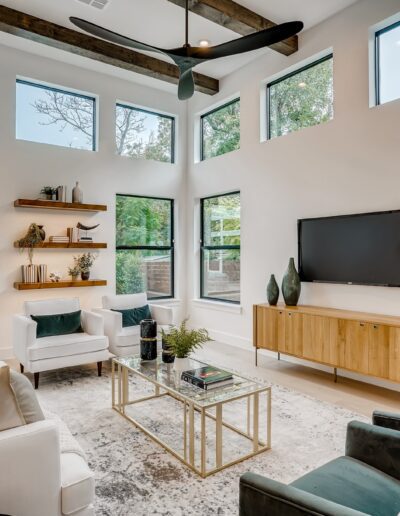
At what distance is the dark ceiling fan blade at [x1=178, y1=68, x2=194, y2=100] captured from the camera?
3.18m

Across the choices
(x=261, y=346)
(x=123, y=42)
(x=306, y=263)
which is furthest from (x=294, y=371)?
(x=123, y=42)

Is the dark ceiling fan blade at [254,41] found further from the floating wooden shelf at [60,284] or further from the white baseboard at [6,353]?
the white baseboard at [6,353]

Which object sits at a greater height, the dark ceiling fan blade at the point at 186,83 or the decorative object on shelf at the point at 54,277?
the dark ceiling fan blade at the point at 186,83

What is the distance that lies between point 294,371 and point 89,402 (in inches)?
92.3

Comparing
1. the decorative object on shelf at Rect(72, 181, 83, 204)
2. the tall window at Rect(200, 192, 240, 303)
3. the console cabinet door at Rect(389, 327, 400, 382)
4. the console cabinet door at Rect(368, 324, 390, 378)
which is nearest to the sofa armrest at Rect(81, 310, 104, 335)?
the decorative object on shelf at Rect(72, 181, 83, 204)

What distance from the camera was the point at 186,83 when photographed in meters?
3.25

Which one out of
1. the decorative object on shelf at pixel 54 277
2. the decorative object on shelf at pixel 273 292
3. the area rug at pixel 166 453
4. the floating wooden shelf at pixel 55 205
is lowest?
the area rug at pixel 166 453

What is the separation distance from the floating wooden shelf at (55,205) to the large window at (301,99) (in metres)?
2.69

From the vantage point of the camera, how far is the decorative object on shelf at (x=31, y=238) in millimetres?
4910

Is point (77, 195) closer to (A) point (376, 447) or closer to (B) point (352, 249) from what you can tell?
(B) point (352, 249)

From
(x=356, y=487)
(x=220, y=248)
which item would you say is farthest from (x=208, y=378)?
(x=220, y=248)

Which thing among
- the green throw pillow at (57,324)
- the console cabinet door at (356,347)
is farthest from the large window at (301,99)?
the green throw pillow at (57,324)

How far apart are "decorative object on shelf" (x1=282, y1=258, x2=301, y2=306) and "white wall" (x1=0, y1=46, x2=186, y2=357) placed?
2.71 metres

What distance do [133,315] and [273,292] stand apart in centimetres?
179
